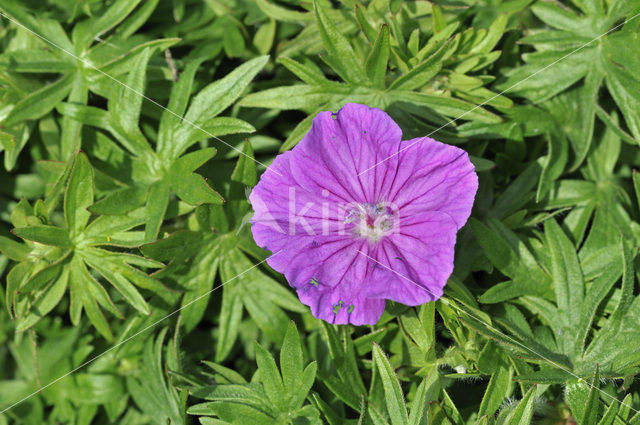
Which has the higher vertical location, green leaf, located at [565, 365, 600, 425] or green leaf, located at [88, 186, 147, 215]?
green leaf, located at [88, 186, 147, 215]

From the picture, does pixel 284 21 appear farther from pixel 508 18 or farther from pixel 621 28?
pixel 621 28

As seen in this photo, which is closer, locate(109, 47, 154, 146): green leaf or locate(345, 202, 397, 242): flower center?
locate(345, 202, 397, 242): flower center

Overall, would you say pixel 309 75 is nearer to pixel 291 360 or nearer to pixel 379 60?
pixel 379 60

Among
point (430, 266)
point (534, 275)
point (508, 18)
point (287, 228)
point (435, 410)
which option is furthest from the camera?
point (508, 18)

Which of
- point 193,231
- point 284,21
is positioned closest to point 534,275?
point 193,231

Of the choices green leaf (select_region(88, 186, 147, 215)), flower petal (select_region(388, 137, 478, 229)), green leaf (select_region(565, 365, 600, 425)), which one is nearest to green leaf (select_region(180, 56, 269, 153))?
green leaf (select_region(88, 186, 147, 215))

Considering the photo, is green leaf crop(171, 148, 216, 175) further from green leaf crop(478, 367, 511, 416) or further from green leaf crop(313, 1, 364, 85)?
green leaf crop(478, 367, 511, 416)

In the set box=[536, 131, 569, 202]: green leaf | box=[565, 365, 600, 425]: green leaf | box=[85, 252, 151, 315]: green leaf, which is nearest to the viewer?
box=[565, 365, 600, 425]: green leaf

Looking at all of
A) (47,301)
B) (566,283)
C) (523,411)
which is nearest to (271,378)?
(523,411)
